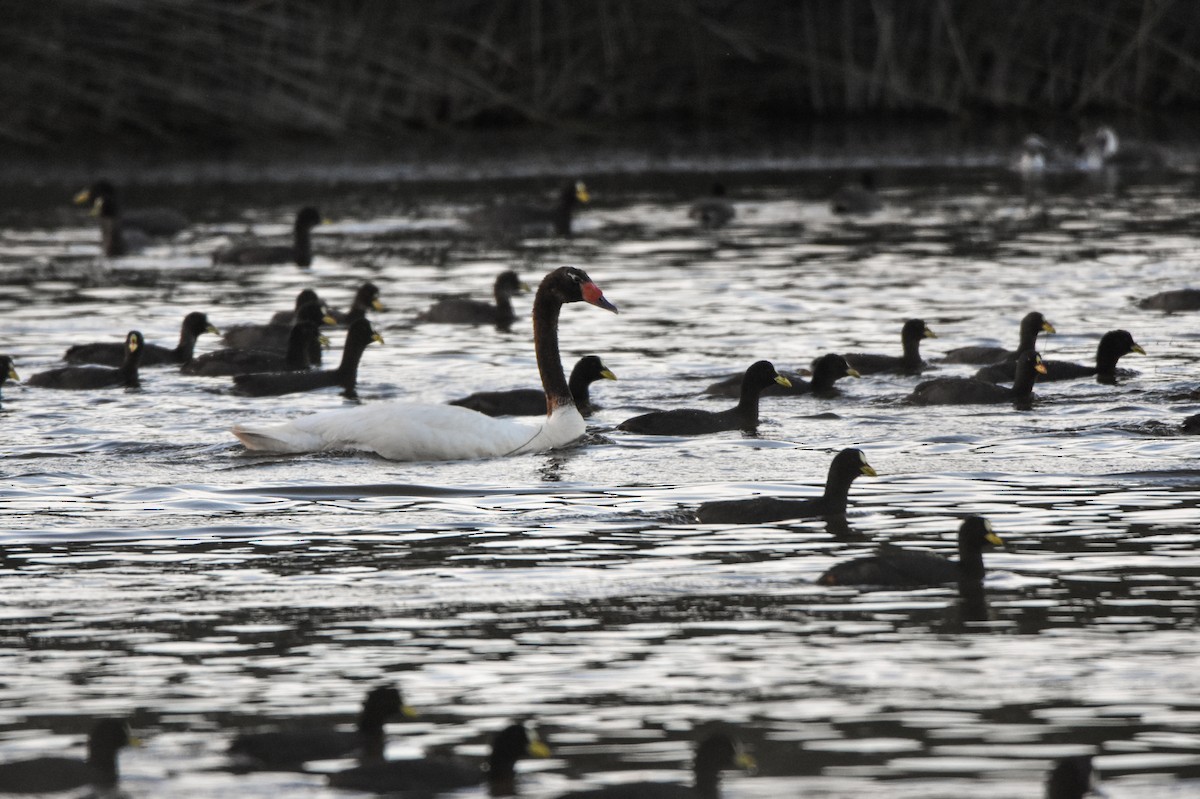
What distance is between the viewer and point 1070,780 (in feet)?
23.7

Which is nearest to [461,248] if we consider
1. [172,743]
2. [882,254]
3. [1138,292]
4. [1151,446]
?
[882,254]

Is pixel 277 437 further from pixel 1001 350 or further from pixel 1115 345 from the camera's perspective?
pixel 1001 350

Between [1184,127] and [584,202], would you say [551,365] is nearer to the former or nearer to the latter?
[584,202]

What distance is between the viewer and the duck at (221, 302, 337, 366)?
65.5 feet

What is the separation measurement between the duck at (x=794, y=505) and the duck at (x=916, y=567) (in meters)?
1.49

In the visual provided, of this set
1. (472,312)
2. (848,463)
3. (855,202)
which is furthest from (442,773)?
(855,202)

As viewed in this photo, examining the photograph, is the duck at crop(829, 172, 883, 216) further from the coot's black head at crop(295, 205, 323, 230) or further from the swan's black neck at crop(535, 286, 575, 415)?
the swan's black neck at crop(535, 286, 575, 415)

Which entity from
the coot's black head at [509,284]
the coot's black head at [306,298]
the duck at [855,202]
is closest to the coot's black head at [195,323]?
the coot's black head at [306,298]

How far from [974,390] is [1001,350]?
2.23 m

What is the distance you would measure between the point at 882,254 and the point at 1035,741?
64.5 feet

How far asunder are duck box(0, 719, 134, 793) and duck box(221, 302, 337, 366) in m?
12.2

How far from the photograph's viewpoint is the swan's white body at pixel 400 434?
557 inches

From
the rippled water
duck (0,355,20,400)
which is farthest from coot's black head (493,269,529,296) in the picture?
duck (0,355,20,400)

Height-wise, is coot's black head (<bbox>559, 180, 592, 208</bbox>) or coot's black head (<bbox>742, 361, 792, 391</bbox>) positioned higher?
coot's black head (<bbox>559, 180, 592, 208</bbox>)
